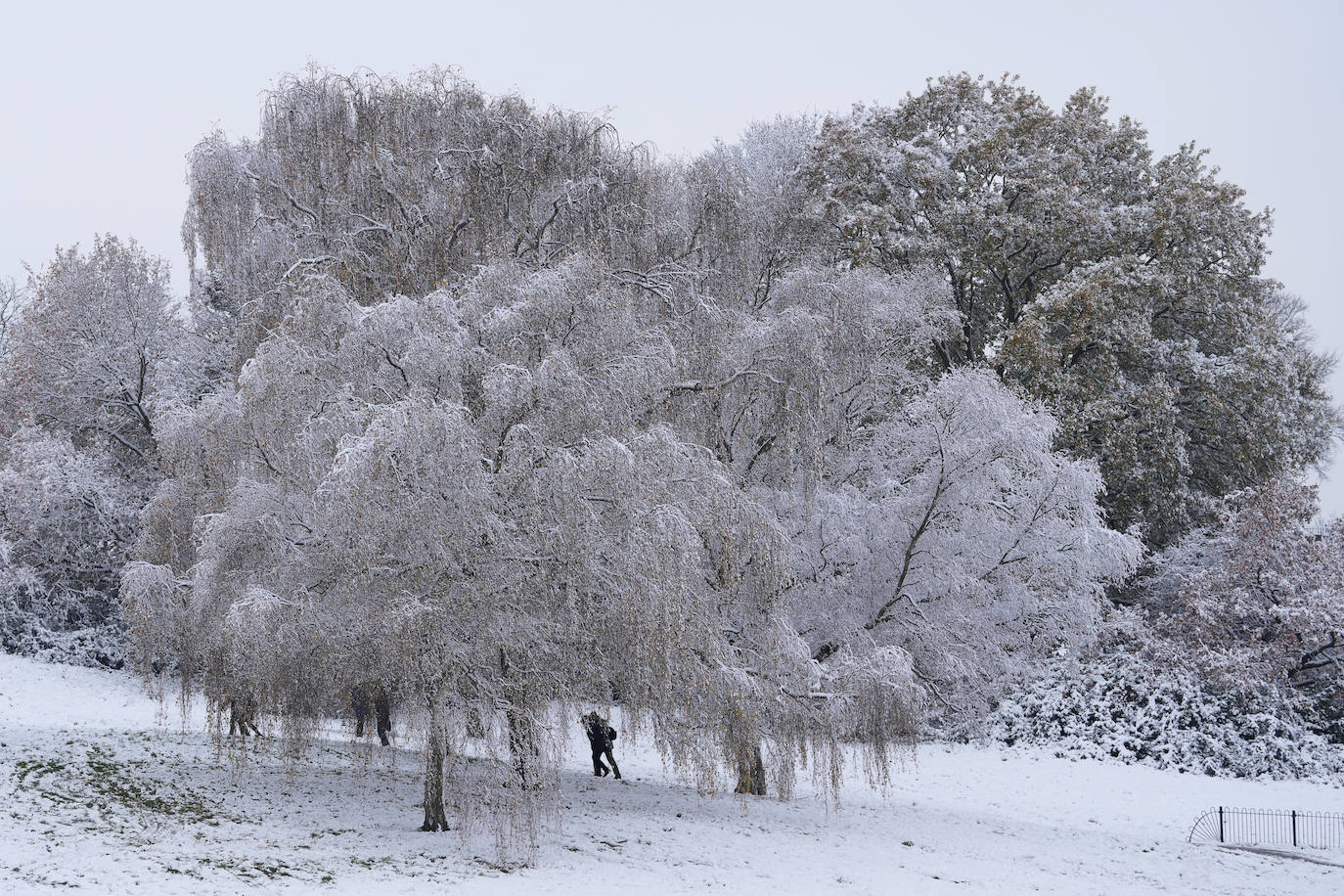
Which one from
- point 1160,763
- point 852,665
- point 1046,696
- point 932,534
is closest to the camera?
point 852,665

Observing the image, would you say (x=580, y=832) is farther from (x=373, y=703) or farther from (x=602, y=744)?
(x=602, y=744)

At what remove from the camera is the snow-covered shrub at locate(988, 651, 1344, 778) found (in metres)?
22.6

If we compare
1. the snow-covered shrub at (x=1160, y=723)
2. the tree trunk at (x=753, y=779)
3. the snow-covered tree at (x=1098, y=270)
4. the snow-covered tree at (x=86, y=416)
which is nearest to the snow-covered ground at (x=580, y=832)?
the tree trunk at (x=753, y=779)

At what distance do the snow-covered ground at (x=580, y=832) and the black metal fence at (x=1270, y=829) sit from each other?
61 centimetres

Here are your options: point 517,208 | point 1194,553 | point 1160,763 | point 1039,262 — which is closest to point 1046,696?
point 1160,763

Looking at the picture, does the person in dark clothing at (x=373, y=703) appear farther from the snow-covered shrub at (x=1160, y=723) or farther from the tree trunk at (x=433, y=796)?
the snow-covered shrub at (x=1160, y=723)

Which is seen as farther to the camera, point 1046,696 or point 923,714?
point 1046,696

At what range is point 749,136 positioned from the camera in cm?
3981

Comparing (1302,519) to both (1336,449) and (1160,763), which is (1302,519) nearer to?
(1160,763)

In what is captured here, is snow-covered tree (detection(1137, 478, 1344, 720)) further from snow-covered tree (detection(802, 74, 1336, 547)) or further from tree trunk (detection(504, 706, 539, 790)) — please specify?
tree trunk (detection(504, 706, 539, 790))

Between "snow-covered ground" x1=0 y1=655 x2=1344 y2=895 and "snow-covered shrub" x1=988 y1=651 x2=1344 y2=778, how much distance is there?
3.45ft

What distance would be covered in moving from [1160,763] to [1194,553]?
5486 mm

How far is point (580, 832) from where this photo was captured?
1367cm

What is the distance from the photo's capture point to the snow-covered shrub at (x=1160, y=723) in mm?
22641
